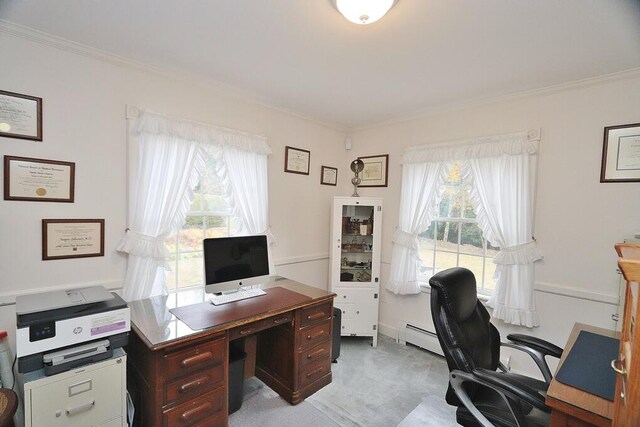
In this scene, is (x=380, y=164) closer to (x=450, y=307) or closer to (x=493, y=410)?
(x=450, y=307)

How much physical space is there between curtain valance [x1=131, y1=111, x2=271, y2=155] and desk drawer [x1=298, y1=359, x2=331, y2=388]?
1932mm

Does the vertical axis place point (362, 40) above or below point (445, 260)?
above

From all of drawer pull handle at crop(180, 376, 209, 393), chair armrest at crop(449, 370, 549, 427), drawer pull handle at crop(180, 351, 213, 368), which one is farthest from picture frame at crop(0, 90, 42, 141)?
chair armrest at crop(449, 370, 549, 427)

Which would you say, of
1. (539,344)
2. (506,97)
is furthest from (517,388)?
(506,97)

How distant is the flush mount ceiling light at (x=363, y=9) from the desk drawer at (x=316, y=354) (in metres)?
2.21

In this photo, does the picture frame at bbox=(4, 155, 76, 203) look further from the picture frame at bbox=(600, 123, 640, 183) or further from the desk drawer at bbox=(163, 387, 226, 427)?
the picture frame at bbox=(600, 123, 640, 183)

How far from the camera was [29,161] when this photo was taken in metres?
1.79

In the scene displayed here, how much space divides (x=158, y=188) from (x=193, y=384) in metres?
1.39

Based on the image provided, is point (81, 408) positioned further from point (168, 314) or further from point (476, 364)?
point (476, 364)

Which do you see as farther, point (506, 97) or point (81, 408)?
point (506, 97)

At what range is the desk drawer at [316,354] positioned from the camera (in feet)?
7.43

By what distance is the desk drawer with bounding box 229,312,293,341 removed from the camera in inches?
73.7

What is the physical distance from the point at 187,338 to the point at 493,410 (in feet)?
5.25

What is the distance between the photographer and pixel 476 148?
2734 mm
